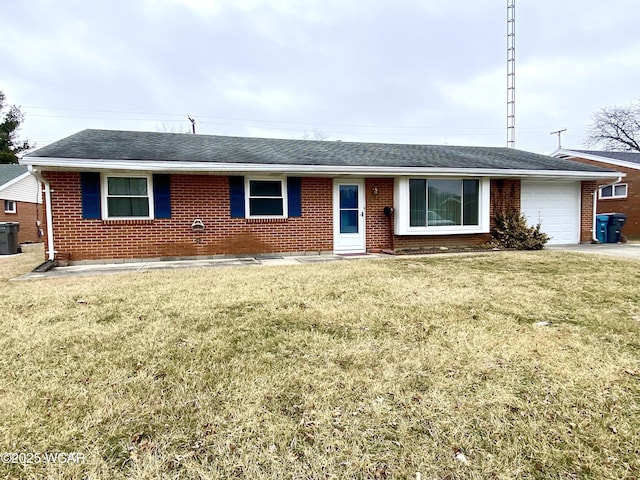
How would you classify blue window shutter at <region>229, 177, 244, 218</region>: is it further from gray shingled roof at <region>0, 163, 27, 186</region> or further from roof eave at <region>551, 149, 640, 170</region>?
gray shingled roof at <region>0, 163, 27, 186</region>

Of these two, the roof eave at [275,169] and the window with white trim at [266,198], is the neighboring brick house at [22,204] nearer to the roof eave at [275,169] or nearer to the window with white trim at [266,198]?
the roof eave at [275,169]

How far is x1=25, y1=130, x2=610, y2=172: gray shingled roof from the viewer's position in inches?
329

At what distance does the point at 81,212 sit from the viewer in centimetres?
823

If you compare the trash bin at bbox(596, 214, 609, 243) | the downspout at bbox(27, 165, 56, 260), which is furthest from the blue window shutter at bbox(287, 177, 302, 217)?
the trash bin at bbox(596, 214, 609, 243)

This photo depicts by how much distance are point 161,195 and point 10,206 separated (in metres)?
16.3

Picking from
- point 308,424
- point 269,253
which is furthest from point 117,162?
point 308,424

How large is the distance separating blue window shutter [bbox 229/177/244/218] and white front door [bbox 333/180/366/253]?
2.55 metres

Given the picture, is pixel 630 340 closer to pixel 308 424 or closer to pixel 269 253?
pixel 308 424

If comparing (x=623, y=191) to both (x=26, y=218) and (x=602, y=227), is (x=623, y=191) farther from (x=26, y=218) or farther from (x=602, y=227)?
(x=26, y=218)

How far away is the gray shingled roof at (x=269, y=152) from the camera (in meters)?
8.37

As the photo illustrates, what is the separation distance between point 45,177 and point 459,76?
76.5 feet

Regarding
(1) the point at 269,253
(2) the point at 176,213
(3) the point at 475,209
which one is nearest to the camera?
(2) the point at 176,213

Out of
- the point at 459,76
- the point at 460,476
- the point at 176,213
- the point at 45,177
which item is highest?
the point at 459,76

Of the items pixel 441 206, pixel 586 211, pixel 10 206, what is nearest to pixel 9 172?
pixel 10 206
